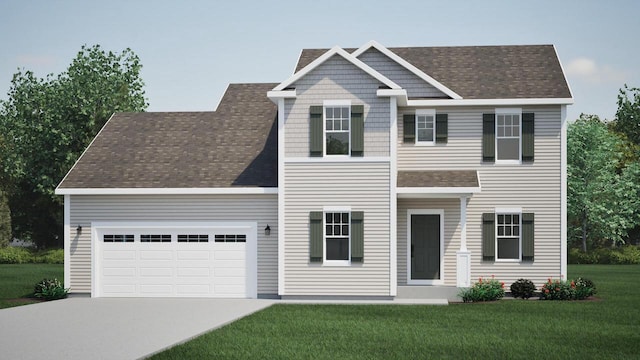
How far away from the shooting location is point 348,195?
26.5 meters

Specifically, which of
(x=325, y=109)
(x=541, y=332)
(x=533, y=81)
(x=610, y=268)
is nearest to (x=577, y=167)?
(x=610, y=268)

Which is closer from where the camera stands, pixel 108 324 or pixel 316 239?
pixel 108 324

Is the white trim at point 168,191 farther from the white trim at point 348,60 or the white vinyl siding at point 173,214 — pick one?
the white trim at point 348,60

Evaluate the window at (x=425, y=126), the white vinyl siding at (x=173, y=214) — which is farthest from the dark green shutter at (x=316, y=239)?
the window at (x=425, y=126)

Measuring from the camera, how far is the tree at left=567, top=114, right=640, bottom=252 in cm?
5662

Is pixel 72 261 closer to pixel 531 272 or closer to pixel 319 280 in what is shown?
pixel 319 280

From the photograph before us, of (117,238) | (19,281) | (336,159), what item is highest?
(336,159)

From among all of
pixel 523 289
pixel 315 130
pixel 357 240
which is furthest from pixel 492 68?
pixel 357 240

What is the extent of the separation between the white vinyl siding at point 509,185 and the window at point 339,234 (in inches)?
113

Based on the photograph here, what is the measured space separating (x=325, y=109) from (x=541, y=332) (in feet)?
33.7

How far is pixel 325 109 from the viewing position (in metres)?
26.5

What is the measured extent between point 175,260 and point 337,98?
7.34 meters

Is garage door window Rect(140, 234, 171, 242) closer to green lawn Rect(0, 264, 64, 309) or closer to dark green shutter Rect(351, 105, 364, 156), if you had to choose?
green lawn Rect(0, 264, 64, 309)

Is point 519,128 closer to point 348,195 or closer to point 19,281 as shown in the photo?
point 348,195
